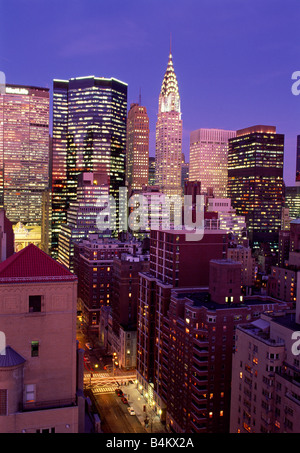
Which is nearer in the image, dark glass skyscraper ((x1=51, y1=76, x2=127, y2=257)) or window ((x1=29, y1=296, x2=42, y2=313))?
window ((x1=29, y1=296, x2=42, y2=313))

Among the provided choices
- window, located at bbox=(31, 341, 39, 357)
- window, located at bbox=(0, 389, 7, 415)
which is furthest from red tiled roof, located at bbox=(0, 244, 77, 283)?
window, located at bbox=(0, 389, 7, 415)

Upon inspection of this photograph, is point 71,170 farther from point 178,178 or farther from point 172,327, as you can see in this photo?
point 172,327

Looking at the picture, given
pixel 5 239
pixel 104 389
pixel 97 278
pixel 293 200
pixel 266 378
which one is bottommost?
pixel 104 389

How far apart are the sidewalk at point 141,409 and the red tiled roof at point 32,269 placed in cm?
3084

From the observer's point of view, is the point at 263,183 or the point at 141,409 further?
the point at 263,183

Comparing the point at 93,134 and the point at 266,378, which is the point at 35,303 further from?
the point at 93,134

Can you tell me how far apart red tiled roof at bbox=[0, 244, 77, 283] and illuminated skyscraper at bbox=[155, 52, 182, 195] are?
569 feet

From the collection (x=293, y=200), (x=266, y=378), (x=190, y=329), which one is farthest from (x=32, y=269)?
(x=293, y=200)

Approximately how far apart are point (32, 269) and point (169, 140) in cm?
17710

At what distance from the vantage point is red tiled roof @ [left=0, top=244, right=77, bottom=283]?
15625mm

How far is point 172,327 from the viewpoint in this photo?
Answer: 139ft

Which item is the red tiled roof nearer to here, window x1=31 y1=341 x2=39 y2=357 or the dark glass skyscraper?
window x1=31 y1=341 x2=39 y2=357

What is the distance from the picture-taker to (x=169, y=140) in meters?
188

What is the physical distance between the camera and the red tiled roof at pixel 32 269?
1562cm
